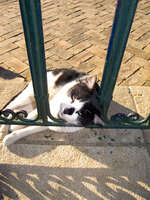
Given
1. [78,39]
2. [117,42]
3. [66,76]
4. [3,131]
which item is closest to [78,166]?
[3,131]

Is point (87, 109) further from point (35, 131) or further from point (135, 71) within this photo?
point (135, 71)

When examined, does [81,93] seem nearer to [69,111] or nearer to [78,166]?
[69,111]

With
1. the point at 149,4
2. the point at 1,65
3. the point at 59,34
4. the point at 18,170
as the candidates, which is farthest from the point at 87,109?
the point at 149,4

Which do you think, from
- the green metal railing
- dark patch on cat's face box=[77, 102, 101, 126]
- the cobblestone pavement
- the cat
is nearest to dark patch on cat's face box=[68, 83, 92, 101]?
the cat

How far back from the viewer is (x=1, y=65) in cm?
351

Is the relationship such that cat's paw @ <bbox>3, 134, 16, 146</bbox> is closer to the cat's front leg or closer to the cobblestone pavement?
the cat's front leg

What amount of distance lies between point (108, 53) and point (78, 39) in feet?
9.83

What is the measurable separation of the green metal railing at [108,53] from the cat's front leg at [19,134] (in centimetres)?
32

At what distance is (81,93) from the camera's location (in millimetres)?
2062

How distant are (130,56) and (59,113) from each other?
8.13 ft

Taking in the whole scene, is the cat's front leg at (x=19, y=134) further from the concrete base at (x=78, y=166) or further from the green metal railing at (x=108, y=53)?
the green metal railing at (x=108, y=53)

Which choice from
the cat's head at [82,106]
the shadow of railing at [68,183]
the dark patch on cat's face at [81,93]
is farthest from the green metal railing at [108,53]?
the shadow of railing at [68,183]

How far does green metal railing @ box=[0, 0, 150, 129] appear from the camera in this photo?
1192mm

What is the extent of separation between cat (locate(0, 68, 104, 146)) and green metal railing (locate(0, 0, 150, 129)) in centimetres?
14
